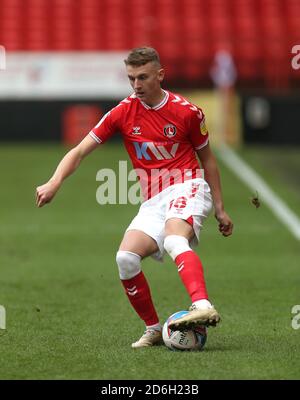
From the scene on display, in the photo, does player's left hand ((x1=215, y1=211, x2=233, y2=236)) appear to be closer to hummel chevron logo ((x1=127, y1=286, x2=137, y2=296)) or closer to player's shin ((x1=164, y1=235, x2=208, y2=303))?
player's shin ((x1=164, y1=235, x2=208, y2=303))

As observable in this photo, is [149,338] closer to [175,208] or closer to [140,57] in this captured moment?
[175,208]

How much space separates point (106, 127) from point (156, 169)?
0.44m

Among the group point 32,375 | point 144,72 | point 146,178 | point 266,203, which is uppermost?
point 266,203

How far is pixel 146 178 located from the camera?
7.67m

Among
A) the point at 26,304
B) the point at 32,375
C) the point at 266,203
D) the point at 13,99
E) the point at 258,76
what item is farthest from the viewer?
the point at 258,76

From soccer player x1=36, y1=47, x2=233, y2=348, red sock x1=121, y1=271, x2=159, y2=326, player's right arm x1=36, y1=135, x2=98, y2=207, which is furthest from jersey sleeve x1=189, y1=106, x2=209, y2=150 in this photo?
red sock x1=121, y1=271, x2=159, y2=326

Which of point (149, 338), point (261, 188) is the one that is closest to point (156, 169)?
point (149, 338)

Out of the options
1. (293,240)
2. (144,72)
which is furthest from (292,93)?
(144,72)

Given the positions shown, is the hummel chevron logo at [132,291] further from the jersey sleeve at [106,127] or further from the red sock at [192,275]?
the jersey sleeve at [106,127]

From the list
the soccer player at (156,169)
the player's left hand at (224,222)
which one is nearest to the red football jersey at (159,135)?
the soccer player at (156,169)

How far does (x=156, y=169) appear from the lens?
7.63 metres

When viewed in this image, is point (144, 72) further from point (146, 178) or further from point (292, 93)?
point (292, 93)

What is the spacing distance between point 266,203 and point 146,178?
9.73 m

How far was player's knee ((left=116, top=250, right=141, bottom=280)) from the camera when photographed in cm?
736
